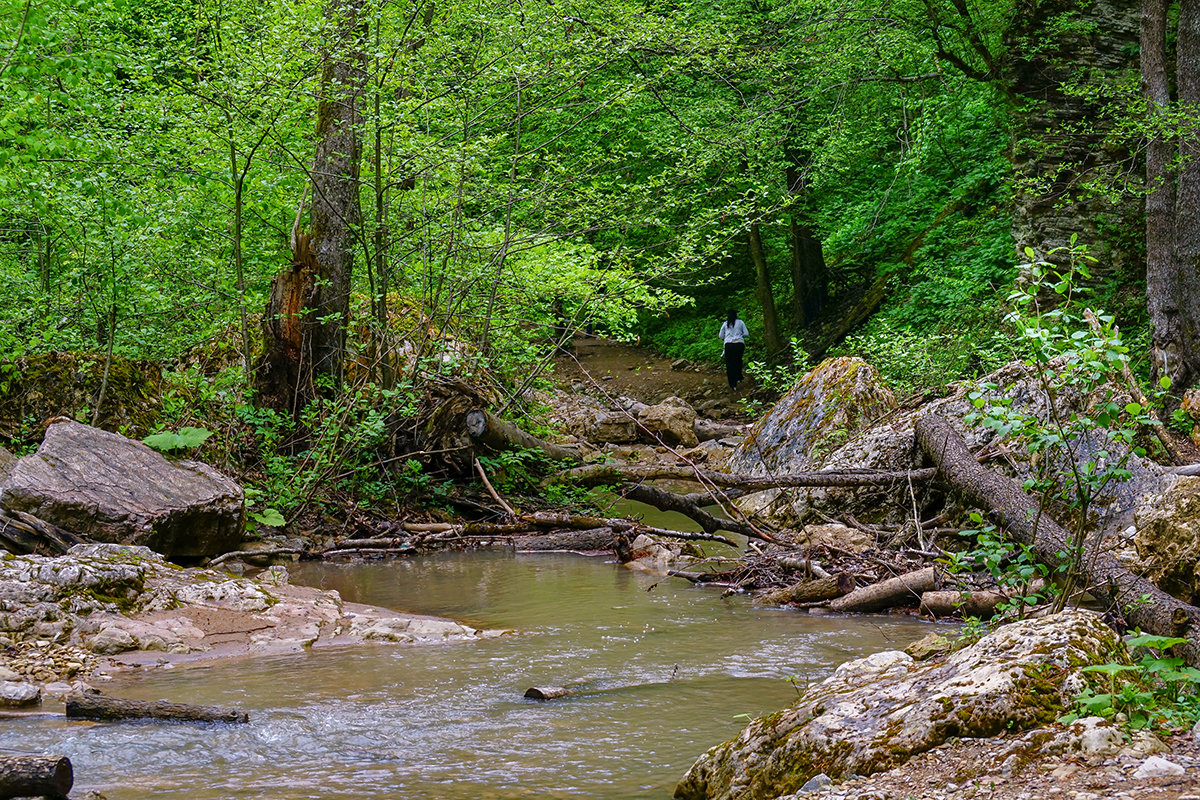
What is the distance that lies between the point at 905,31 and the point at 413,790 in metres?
14.2

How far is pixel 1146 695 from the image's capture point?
2.80m

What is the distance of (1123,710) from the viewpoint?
2848mm

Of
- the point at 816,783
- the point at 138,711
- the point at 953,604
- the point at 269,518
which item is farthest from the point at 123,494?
the point at 816,783

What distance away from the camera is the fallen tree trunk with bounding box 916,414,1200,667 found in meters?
4.61

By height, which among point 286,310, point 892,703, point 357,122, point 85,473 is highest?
point 357,122

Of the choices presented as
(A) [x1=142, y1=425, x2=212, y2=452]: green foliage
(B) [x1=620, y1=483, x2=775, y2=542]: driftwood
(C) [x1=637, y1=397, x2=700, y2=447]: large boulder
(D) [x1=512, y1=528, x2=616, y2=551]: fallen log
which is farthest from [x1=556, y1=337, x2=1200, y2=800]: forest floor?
(C) [x1=637, y1=397, x2=700, y2=447]: large boulder

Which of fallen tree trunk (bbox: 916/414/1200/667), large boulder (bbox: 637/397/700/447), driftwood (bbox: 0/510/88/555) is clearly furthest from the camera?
large boulder (bbox: 637/397/700/447)

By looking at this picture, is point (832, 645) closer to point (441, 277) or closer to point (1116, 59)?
point (441, 277)

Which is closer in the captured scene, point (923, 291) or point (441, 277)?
point (441, 277)

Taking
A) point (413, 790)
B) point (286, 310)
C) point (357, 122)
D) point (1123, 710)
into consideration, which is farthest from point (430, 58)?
point (1123, 710)

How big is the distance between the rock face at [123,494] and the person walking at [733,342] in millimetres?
14494

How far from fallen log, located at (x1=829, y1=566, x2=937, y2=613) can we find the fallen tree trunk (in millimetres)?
673

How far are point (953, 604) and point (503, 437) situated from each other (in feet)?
20.3

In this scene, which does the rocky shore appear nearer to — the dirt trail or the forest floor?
the forest floor
